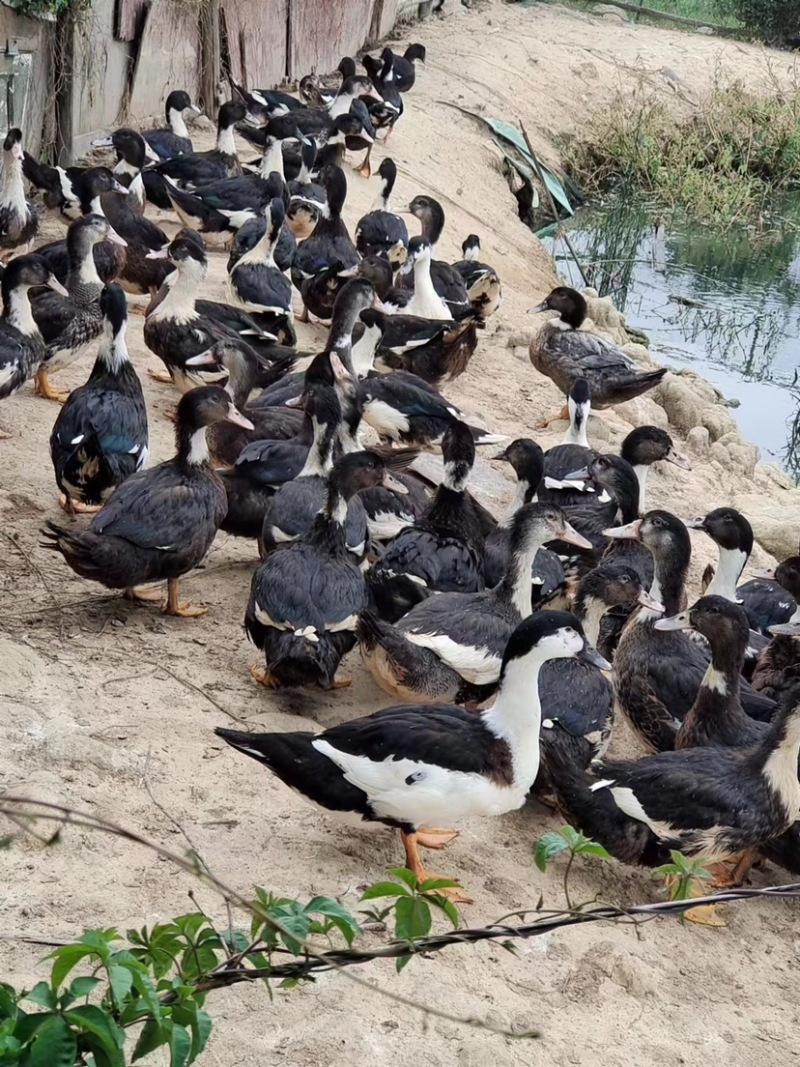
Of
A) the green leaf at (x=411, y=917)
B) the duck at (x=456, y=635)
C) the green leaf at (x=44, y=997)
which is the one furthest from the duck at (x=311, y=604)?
the green leaf at (x=44, y=997)

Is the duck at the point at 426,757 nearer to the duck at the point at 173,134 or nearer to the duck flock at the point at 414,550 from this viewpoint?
the duck flock at the point at 414,550

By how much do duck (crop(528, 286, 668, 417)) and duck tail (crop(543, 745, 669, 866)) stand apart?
5365 mm

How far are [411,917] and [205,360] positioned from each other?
21.0 feet

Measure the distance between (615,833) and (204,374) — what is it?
15.5ft

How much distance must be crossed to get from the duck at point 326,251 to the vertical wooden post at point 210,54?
17.4ft

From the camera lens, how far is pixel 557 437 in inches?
397

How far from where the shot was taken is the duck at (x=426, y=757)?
180 inches

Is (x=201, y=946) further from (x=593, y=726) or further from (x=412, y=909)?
(x=593, y=726)

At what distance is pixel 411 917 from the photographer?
2393 millimetres

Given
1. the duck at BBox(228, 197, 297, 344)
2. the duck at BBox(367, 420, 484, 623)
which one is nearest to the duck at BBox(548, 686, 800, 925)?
the duck at BBox(367, 420, 484, 623)

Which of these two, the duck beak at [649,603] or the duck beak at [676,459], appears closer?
the duck beak at [649,603]

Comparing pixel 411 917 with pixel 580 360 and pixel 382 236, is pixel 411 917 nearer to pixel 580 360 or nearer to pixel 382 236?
pixel 580 360

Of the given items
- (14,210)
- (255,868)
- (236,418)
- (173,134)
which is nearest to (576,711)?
(255,868)

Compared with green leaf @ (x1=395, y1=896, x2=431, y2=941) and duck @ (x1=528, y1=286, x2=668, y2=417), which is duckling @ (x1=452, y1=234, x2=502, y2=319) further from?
green leaf @ (x1=395, y1=896, x2=431, y2=941)
